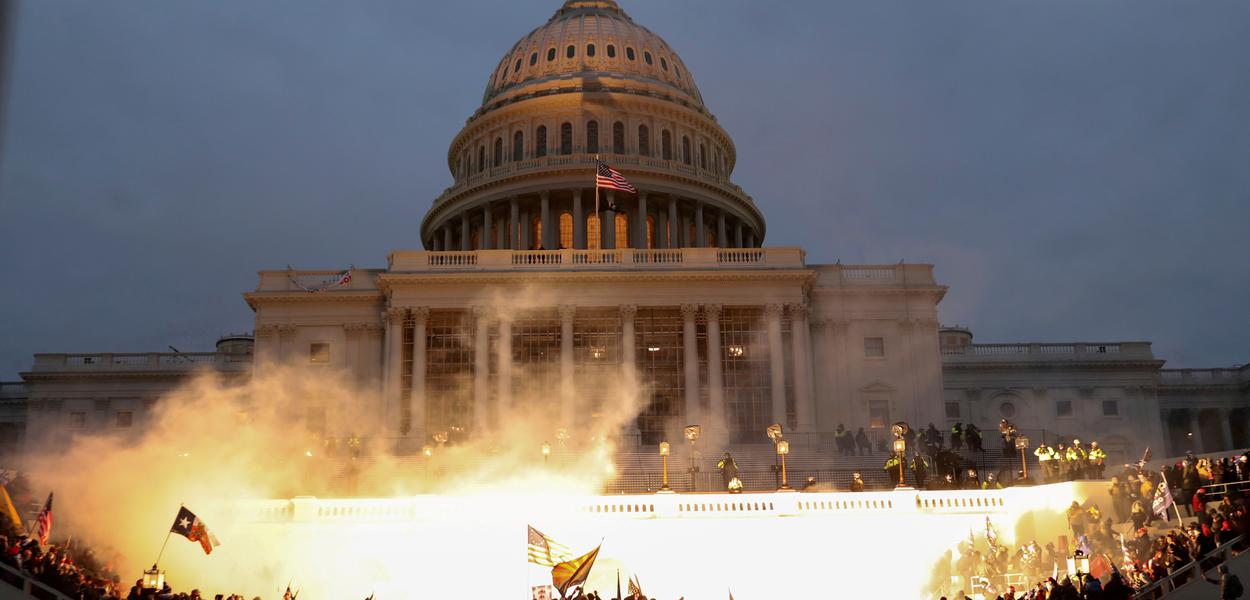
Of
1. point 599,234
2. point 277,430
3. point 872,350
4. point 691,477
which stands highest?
point 599,234

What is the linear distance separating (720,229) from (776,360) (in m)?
23.4

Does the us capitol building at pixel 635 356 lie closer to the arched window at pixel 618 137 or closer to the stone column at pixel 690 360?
the stone column at pixel 690 360

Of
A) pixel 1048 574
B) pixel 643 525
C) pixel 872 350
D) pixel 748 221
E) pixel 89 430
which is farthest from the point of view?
pixel 748 221

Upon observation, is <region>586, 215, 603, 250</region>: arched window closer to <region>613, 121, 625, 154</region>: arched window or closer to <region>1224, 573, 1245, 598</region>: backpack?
<region>613, 121, 625, 154</region>: arched window

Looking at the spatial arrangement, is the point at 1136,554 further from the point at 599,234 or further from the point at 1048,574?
the point at 599,234

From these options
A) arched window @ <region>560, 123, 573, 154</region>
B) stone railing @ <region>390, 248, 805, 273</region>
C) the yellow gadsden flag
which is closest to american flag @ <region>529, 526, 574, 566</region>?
the yellow gadsden flag

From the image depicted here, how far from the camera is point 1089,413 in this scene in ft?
212

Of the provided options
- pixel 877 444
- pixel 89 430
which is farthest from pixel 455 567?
pixel 89 430

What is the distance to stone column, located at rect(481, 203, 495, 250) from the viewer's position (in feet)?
227

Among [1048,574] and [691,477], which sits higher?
[691,477]

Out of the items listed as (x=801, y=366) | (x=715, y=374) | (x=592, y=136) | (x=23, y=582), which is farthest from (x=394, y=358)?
(x=23, y=582)

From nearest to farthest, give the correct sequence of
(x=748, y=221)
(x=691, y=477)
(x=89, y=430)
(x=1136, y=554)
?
(x=1136, y=554) < (x=691, y=477) < (x=89, y=430) < (x=748, y=221)

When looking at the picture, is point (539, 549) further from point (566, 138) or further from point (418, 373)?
point (566, 138)

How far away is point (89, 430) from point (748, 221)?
137 feet
